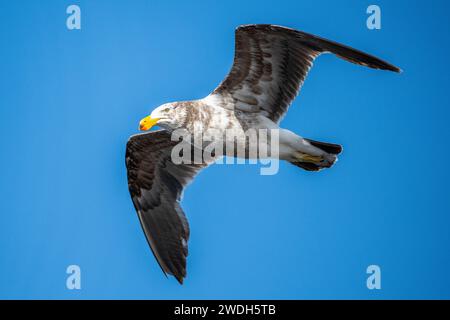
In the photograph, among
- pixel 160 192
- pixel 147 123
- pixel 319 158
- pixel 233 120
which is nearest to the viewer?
pixel 147 123

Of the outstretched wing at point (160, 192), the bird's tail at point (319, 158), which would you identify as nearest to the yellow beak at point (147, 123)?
the outstretched wing at point (160, 192)

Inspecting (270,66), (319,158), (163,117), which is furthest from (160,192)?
(270,66)

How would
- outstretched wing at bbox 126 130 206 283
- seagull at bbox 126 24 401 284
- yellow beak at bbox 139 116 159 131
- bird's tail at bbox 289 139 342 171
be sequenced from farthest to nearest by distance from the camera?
outstretched wing at bbox 126 130 206 283
bird's tail at bbox 289 139 342 171
seagull at bbox 126 24 401 284
yellow beak at bbox 139 116 159 131

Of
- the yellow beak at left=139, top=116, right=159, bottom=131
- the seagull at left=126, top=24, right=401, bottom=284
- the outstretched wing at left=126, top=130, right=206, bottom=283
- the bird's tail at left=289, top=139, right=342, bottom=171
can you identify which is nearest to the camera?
the yellow beak at left=139, top=116, right=159, bottom=131

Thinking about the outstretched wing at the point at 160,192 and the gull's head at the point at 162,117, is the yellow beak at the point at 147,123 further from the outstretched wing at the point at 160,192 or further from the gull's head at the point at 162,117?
the outstretched wing at the point at 160,192

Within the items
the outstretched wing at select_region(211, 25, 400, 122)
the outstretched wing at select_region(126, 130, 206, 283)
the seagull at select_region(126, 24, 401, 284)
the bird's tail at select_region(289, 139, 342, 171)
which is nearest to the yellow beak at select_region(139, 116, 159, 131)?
the seagull at select_region(126, 24, 401, 284)

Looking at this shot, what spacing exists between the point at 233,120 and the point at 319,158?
4.52 feet

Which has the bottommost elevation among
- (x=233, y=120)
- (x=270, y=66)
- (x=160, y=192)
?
(x=160, y=192)

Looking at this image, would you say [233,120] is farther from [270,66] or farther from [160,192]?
[160,192]

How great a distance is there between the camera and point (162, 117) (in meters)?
10.2

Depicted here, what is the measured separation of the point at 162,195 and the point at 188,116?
2.33 meters

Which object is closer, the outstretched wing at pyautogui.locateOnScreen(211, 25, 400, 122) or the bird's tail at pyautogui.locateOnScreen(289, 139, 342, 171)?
the outstretched wing at pyautogui.locateOnScreen(211, 25, 400, 122)

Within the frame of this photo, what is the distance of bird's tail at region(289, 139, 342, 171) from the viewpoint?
10938mm

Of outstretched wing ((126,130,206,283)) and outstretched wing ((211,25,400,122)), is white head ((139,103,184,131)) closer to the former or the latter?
outstretched wing ((211,25,400,122))
